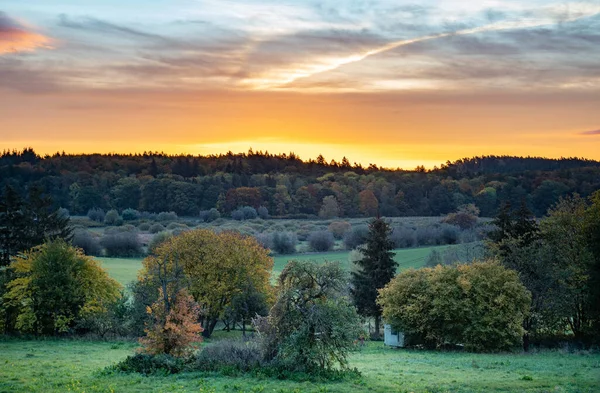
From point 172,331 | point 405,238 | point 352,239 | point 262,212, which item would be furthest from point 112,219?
point 172,331

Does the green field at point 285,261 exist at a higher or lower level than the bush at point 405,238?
lower

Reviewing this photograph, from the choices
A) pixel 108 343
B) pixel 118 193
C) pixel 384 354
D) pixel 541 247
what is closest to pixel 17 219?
pixel 108 343

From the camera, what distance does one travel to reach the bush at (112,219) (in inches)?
6038

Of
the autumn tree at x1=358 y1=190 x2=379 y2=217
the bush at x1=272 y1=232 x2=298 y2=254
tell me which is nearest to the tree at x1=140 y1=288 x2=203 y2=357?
the bush at x1=272 y1=232 x2=298 y2=254

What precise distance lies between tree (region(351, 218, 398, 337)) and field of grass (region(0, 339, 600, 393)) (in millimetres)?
25099

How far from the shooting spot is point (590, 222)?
5091 centimetres

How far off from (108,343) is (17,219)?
2881cm

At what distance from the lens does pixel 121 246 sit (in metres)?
116

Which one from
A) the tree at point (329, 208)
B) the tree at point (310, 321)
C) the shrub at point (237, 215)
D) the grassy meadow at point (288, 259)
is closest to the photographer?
the tree at point (310, 321)

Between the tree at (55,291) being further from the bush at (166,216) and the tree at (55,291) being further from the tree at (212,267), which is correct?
the bush at (166,216)

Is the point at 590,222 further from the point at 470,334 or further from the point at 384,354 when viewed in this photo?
the point at 384,354

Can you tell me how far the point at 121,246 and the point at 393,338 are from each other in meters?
76.7

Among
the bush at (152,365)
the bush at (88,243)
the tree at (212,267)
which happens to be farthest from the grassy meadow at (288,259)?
the bush at (152,365)

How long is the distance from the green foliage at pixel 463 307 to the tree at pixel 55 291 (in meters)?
23.6
